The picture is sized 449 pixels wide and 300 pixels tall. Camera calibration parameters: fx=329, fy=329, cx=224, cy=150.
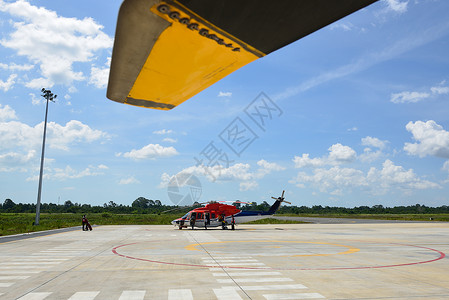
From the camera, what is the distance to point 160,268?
11.1 metres

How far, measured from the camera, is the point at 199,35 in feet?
7.75

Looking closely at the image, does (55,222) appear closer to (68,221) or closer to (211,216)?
(68,221)

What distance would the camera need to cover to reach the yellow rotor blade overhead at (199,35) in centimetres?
207

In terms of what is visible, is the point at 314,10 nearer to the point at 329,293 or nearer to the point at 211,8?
the point at 211,8

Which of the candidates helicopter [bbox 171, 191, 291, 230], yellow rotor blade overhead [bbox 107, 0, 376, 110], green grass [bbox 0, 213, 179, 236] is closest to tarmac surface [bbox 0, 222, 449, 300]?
yellow rotor blade overhead [bbox 107, 0, 376, 110]

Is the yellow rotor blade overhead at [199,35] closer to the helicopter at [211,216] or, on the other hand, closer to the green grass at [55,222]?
the green grass at [55,222]

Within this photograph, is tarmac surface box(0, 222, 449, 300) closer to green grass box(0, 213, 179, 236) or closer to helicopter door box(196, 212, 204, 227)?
green grass box(0, 213, 179, 236)

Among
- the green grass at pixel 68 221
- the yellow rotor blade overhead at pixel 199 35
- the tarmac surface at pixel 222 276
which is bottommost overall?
the green grass at pixel 68 221

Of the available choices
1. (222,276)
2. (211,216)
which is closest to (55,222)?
(211,216)

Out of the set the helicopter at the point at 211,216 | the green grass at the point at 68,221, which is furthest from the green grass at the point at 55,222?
the helicopter at the point at 211,216

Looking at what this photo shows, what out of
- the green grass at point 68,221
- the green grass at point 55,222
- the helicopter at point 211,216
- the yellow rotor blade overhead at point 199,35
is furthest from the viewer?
the helicopter at point 211,216

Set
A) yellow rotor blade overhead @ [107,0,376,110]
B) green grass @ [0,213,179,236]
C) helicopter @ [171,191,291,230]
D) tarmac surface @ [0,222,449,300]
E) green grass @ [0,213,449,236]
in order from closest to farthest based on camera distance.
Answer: yellow rotor blade overhead @ [107,0,376,110] → tarmac surface @ [0,222,449,300] → green grass @ [0,213,179,236] → green grass @ [0,213,449,236] → helicopter @ [171,191,291,230]

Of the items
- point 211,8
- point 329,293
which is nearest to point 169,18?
point 211,8

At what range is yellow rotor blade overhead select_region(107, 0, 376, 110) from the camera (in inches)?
81.4
